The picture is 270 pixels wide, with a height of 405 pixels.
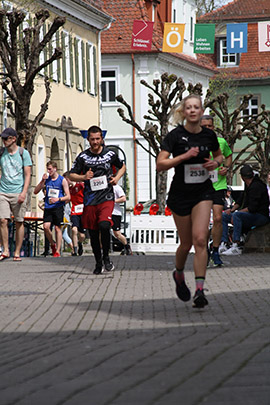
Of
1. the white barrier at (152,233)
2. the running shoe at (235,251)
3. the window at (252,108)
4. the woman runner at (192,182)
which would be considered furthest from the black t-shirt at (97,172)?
the window at (252,108)

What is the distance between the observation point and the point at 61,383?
215 inches

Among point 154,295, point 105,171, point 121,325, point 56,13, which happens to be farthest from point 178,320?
point 56,13

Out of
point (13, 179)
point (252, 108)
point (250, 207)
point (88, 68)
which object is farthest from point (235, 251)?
point (252, 108)

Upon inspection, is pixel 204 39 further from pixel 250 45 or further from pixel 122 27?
pixel 250 45

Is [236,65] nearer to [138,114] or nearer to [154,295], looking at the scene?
[138,114]

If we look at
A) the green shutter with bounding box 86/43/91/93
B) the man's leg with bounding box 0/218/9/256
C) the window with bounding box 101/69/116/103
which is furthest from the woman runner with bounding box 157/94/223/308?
the window with bounding box 101/69/116/103

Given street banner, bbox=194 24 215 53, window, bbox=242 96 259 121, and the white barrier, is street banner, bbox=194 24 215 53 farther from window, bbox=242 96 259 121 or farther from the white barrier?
window, bbox=242 96 259 121

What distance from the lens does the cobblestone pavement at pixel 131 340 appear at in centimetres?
515

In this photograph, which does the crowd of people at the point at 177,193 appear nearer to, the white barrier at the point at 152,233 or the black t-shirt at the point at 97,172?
the black t-shirt at the point at 97,172

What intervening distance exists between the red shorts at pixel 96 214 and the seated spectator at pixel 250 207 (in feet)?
17.9

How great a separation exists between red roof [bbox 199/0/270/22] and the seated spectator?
50.3m

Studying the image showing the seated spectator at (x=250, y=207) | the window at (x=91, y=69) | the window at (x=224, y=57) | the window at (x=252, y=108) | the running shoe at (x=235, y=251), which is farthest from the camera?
the window at (x=224, y=57)

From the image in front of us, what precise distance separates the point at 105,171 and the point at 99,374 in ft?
26.3

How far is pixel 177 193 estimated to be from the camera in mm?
9633
